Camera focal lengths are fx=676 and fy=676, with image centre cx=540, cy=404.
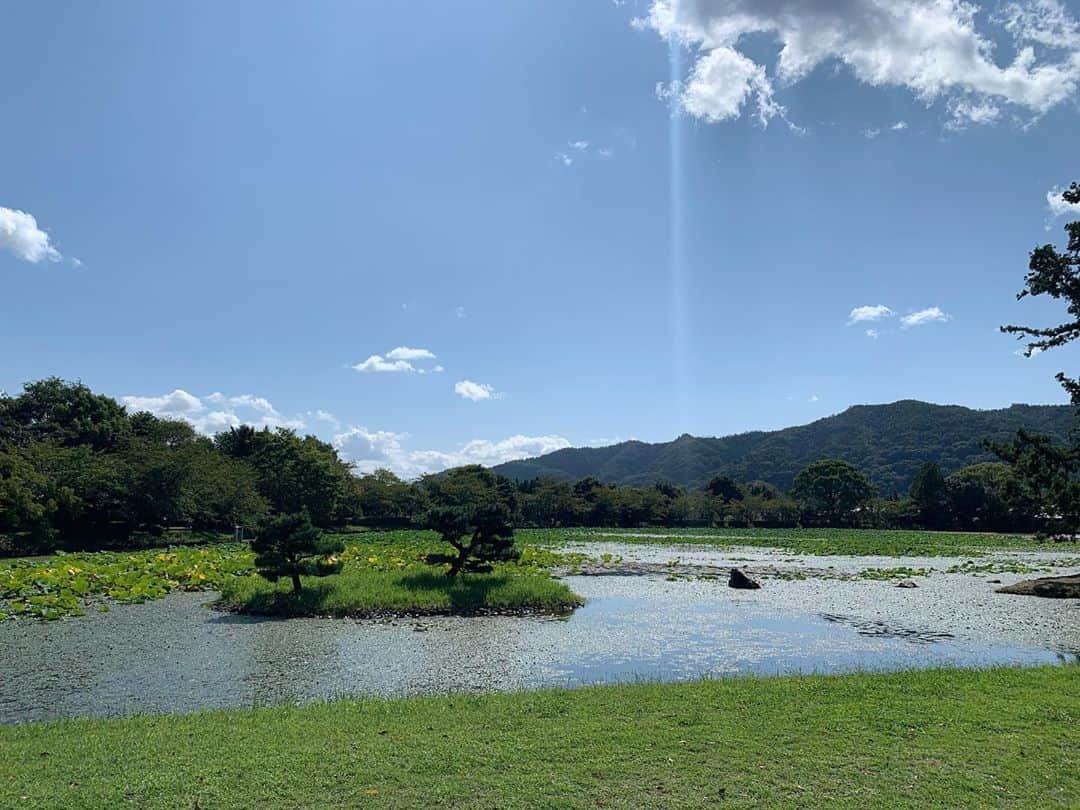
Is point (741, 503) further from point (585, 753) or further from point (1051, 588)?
point (585, 753)

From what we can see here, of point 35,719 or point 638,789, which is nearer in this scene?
point 638,789

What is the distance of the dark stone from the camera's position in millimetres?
23266

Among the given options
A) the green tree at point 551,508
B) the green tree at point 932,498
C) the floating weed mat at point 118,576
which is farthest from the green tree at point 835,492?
the floating weed mat at point 118,576

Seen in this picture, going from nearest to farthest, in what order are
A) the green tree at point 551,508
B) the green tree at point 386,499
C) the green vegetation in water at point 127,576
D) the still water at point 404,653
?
the still water at point 404,653 → the green vegetation in water at point 127,576 → the green tree at point 386,499 → the green tree at point 551,508

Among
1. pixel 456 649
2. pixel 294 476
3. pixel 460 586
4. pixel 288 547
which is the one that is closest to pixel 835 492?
pixel 294 476

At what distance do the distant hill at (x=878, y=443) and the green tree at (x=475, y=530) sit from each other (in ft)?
399

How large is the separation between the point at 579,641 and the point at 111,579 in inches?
642

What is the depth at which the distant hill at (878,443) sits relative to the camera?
5143 inches

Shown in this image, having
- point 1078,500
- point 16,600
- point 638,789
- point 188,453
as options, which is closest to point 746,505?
point 188,453

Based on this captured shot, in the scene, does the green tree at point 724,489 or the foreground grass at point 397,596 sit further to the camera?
the green tree at point 724,489

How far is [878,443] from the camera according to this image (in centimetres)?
15175

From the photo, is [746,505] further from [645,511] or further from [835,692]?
[835,692]

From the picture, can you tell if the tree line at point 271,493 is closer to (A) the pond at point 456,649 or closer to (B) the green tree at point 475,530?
(B) the green tree at point 475,530

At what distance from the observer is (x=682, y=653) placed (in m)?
14.0
